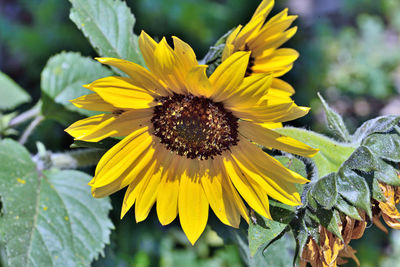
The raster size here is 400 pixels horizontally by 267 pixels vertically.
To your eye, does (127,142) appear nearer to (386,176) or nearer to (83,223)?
(83,223)

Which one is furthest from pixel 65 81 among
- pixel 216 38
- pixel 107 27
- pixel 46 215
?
pixel 216 38

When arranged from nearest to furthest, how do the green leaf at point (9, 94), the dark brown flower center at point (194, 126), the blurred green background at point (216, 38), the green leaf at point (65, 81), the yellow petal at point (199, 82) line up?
the yellow petal at point (199, 82), the dark brown flower center at point (194, 126), the green leaf at point (65, 81), the green leaf at point (9, 94), the blurred green background at point (216, 38)

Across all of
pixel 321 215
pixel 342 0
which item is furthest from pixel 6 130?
pixel 342 0

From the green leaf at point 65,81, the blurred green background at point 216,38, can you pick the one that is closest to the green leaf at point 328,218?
the green leaf at point 65,81

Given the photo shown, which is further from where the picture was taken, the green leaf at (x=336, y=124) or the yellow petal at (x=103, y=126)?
the green leaf at (x=336, y=124)

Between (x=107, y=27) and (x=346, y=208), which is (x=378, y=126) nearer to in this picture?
(x=346, y=208)

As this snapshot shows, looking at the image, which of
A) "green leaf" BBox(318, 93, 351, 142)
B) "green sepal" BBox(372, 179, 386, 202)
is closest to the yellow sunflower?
"green leaf" BBox(318, 93, 351, 142)

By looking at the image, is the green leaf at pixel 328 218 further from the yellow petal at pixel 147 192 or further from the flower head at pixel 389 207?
the yellow petal at pixel 147 192
